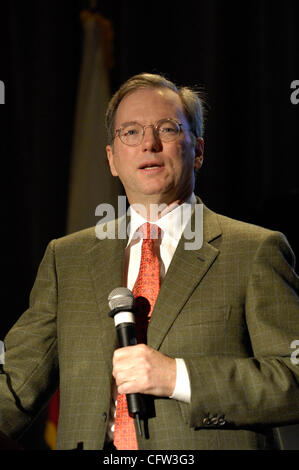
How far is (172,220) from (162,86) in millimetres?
481

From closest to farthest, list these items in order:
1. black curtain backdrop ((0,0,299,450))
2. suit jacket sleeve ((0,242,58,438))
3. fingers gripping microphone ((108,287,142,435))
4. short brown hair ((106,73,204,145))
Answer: fingers gripping microphone ((108,287,142,435)) → suit jacket sleeve ((0,242,58,438)) → short brown hair ((106,73,204,145)) → black curtain backdrop ((0,0,299,450))

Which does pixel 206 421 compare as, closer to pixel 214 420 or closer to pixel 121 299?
pixel 214 420

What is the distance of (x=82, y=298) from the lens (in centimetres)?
199

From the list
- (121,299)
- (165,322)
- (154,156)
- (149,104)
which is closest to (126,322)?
(121,299)

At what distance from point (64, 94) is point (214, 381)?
11.1 feet

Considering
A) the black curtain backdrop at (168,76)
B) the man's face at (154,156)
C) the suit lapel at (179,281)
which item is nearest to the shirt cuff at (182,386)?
the suit lapel at (179,281)

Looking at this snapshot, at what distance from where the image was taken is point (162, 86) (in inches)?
86.1

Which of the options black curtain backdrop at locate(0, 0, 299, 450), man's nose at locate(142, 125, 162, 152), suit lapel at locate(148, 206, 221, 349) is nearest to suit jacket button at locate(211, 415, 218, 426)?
suit lapel at locate(148, 206, 221, 349)

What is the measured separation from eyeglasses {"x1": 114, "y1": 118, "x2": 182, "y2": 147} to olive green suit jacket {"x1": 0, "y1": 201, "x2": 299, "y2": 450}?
0.32 meters

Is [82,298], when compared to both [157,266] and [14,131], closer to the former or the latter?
[157,266]

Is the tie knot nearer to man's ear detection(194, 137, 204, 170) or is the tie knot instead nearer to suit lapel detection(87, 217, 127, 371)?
suit lapel detection(87, 217, 127, 371)

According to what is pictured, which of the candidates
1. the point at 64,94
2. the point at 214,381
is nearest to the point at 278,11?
the point at 64,94

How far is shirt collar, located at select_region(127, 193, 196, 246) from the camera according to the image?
6.81ft

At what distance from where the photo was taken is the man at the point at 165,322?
5.56 feet
